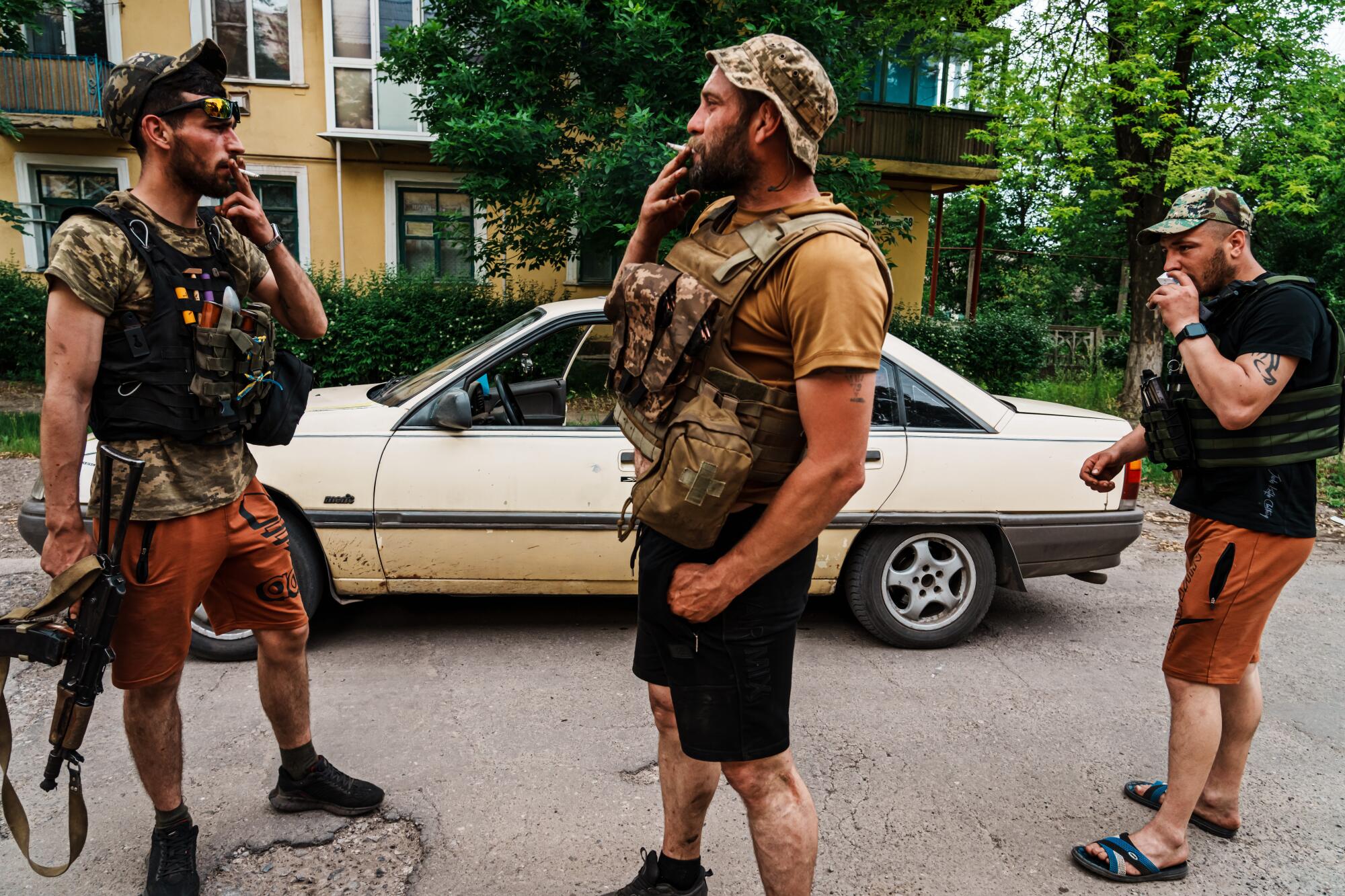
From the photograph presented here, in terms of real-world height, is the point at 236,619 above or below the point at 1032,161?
below

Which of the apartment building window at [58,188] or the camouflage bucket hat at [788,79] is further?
the apartment building window at [58,188]

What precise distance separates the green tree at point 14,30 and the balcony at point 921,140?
37.1ft

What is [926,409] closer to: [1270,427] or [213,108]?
[1270,427]

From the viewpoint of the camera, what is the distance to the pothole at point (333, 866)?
2504mm

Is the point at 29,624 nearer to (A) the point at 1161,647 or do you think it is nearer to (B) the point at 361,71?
(A) the point at 1161,647

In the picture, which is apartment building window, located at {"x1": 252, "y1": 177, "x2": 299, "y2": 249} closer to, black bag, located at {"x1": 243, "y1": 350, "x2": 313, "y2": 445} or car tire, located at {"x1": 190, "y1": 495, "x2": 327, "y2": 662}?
car tire, located at {"x1": 190, "y1": 495, "x2": 327, "y2": 662}

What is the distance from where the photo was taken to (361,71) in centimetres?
1499

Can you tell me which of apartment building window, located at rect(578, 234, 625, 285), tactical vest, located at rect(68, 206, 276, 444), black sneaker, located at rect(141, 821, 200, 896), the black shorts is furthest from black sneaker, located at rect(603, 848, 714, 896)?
apartment building window, located at rect(578, 234, 625, 285)

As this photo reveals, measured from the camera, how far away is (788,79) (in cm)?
179

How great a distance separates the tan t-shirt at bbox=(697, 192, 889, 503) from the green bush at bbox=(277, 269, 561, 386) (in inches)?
412

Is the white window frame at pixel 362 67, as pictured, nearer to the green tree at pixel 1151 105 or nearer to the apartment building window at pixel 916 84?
the apartment building window at pixel 916 84

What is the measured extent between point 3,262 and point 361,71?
6344 millimetres

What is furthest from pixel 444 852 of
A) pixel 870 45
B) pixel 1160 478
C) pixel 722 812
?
pixel 870 45

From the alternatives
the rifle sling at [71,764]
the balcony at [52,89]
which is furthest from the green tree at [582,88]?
the rifle sling at [71,764]
